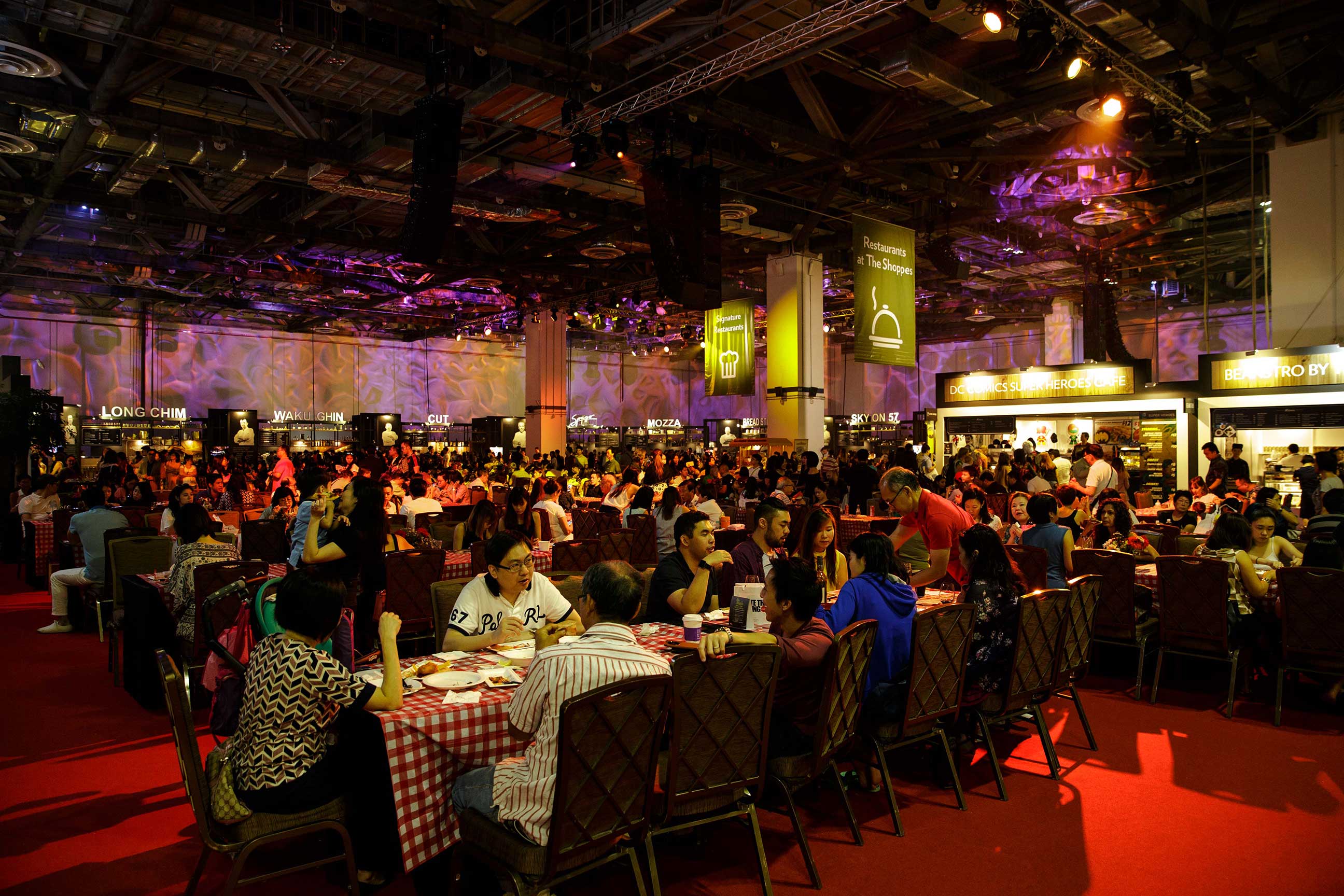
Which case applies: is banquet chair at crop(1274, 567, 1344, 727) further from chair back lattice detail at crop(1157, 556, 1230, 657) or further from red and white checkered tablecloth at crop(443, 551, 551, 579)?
red and white checkered tablecloth at crop(443, 551, 551, 579)

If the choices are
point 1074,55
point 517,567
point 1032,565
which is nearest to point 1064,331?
point 1074,55

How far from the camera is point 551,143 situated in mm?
9516

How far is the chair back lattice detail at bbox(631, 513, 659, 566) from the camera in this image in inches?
325

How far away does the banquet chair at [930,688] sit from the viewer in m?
3.56

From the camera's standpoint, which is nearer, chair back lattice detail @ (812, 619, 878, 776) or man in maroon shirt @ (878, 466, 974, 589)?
chair back lattice detail @ (812, 619, 878, 776)

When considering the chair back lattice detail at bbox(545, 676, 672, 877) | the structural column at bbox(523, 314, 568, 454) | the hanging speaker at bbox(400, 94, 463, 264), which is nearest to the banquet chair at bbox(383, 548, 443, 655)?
the hanging speaker at bbox(400, 94, 463, 264)

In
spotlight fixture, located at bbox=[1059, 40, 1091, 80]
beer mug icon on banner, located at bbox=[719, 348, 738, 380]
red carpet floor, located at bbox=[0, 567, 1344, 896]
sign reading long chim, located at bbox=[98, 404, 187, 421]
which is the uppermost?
spotlight fixture, located at bbox=[1059, 40, 1091, 80]

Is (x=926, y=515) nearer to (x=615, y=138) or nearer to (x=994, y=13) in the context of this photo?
(x=994, y=13)

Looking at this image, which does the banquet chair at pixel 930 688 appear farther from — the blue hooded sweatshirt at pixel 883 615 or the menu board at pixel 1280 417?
the menu board at pixel 1280 417

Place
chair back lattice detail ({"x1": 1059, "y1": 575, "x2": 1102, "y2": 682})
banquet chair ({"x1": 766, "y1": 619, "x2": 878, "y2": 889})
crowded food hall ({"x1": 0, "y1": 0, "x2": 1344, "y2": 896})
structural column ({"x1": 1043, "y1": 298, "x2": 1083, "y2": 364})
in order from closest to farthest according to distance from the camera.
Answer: crowded food hall ({"x1": 0, "y1": 0, "x2": 1344, "y2": 896})
banquet chair ({"x1": 766, "y1": 619, "x2": 878, "y2": 889})
chair back lattice detail ({"x1": 1059, "y1": 575, "x2": 1102, "y2": 682})
structural column ({"x1": 1043, "y1": 298, "x2": 1083, "y2": 364})

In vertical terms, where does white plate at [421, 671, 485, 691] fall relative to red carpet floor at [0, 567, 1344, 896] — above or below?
above

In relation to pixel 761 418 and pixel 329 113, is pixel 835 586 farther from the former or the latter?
pixel 761 418

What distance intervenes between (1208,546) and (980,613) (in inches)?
111

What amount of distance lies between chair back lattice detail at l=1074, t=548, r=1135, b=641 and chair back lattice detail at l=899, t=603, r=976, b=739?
229 cm
